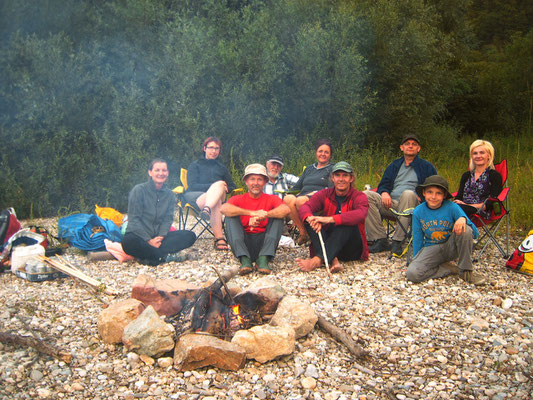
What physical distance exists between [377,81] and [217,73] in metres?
4.14

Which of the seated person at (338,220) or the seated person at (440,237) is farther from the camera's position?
the seated person at (338,220)

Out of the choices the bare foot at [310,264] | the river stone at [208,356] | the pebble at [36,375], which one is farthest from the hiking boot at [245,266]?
the pebble at [36,375]

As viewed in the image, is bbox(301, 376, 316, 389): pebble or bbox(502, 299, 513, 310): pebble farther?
bbox(502, 299, 513, 310): pebble

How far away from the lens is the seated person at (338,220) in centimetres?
426

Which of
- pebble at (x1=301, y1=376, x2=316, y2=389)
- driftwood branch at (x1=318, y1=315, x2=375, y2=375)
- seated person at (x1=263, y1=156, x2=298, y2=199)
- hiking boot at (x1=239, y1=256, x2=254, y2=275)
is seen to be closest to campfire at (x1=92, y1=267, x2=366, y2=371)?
driftwood branch at (x1=318, y1=315, x2=375, y2=375)

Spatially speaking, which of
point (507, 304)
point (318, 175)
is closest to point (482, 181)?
point (507, 304)

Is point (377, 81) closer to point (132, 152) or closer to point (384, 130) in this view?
point (384, 130)

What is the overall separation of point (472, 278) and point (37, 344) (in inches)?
127

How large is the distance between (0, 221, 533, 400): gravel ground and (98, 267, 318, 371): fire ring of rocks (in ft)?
0.27

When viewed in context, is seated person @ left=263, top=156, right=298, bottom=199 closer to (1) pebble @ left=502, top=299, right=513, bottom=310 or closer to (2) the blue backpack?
(2) the blue backpack

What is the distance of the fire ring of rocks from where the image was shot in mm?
2699

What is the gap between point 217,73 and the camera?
8.82 meters

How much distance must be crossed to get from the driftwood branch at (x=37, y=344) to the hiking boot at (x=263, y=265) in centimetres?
192

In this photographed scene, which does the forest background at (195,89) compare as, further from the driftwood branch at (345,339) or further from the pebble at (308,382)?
the pebble at (308,382)
